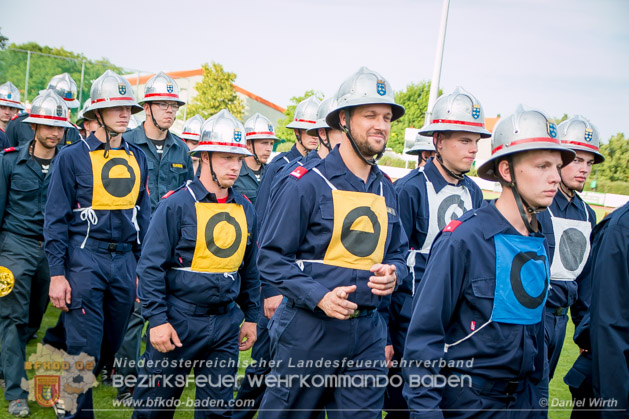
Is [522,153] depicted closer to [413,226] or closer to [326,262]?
[326,262]

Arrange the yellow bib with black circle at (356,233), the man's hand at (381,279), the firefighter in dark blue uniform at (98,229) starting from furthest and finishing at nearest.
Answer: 1. the firefighter in dark blue uniform at (98,229)
2. the yellow bib with black circle at (356,233)
3. the man's hand at (381,279)

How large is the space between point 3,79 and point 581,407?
24495 millimetres

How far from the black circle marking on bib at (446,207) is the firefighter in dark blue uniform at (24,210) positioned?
A: 3.89 m

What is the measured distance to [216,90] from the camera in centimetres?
4781

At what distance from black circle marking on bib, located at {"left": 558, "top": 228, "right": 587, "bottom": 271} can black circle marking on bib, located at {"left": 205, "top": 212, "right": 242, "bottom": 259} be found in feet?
9.30

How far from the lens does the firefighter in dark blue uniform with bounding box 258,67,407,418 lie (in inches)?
132

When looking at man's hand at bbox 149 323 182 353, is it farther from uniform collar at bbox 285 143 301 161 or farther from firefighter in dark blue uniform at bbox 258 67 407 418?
uniform collar at bbox 285 143 301 161

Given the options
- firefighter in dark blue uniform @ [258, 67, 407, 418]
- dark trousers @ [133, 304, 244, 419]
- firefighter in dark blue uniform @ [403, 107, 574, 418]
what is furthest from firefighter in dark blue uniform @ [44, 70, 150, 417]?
firefighter in dark blue uniform @ [403, 107, 574, 418]

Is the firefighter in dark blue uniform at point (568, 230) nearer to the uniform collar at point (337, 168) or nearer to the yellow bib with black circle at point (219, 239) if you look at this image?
the uniform collar at point (337, 168)

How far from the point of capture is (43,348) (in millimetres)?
5406

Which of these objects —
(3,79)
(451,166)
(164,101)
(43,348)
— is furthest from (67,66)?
(451,166)

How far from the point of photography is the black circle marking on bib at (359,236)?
346cm

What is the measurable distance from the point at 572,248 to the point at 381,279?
2.57 m

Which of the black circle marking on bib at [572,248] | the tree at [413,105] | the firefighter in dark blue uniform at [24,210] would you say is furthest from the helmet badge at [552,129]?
the tree at [413,105]
